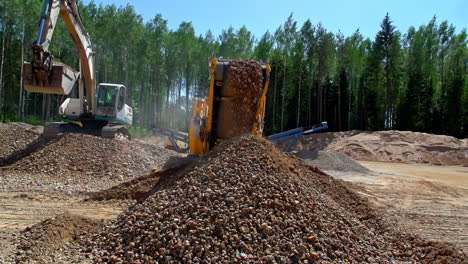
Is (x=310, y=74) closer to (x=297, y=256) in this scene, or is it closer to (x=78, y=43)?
(x=78, y=43)

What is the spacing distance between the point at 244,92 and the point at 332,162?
7834mm

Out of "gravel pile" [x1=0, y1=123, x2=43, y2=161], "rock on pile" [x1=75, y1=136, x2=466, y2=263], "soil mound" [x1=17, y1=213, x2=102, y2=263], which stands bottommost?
"soil mound" [x1=17, y1=213, x2=102, y2=263]

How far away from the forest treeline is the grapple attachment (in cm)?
2122

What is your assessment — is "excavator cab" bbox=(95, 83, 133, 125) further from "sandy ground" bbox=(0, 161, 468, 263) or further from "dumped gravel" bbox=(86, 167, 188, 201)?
"dumped gravel" bbox=(86, 167, 188, 201)

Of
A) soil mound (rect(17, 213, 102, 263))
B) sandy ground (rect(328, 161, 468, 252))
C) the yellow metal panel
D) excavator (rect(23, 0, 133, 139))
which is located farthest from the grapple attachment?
sandy ground (rect(328, 161, 468, 252))

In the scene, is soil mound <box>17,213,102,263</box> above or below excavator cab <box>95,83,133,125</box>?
below

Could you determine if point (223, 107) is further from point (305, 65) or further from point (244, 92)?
point (305, 65)

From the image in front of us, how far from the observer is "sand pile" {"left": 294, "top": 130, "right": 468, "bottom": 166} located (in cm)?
2056

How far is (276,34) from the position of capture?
36000 mm

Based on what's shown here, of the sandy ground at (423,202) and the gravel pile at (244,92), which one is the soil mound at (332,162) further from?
the gravel pile at (244,92)

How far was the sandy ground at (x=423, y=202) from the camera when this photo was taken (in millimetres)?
6066

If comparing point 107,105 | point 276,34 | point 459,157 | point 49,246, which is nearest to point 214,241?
point 49,246

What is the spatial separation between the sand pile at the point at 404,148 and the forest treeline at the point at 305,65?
7151 mm

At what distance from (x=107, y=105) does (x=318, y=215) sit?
1080 cm
